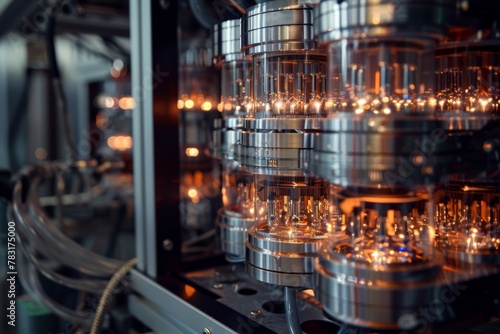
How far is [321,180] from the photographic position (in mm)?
698

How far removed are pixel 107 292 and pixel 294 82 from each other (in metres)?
0.57

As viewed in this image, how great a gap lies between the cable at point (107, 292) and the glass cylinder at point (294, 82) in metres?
0.51

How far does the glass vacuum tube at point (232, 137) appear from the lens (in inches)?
33.7

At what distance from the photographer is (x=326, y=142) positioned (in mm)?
523

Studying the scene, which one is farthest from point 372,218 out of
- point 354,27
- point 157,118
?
point 157,118

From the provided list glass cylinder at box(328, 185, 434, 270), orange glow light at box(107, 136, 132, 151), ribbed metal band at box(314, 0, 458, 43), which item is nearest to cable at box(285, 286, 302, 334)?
glass cylinder at box(328, 185, 434, 270)

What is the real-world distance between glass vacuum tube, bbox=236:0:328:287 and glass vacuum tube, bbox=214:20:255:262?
12 cm

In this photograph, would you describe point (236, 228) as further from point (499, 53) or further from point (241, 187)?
point (499, 53)

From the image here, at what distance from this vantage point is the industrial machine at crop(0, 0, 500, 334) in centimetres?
50

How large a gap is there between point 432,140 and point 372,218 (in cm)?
11

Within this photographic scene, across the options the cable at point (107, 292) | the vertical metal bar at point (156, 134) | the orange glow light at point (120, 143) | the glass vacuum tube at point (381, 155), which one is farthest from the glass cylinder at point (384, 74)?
the orange glow light at point (120, 143)

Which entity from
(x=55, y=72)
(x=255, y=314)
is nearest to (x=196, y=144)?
(x=55, y=72)

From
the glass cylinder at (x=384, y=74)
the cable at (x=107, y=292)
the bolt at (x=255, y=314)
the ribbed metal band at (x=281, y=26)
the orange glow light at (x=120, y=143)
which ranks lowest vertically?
the cable at (x=107, y=292)

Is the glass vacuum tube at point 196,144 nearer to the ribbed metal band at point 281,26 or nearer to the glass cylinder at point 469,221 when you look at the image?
the ribbed metal band at point 281,26
